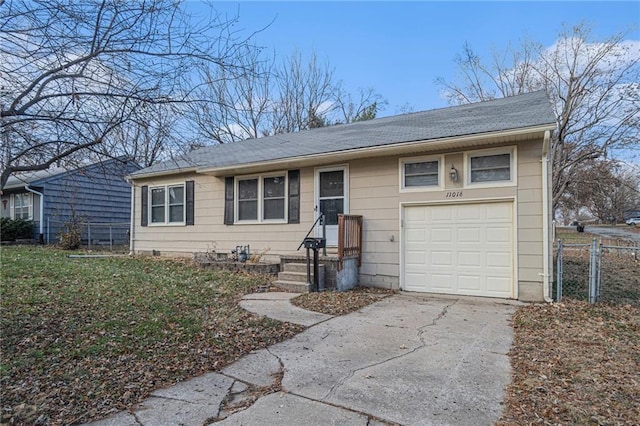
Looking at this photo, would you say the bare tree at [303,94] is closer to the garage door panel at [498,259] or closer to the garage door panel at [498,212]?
the garage door panel at [498,212]

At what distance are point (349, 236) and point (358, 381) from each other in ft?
15.0

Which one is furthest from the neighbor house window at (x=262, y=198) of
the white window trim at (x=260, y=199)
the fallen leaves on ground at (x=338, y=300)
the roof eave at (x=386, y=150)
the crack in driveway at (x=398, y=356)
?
the crack in driveway at (x=398, y=356)

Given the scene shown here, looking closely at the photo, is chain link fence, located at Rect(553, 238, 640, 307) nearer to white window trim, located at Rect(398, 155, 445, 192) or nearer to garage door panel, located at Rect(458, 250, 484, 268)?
garage door panel, located at Rect(458, 250, 484, 268)

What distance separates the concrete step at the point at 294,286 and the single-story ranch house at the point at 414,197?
1.04 meters

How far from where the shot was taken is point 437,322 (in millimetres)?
5414

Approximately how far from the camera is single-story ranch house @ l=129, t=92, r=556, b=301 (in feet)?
21.9

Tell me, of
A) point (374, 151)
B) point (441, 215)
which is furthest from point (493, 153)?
point (374, 151)

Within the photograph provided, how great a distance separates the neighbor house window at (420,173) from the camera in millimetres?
7539

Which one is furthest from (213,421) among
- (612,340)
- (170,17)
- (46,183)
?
(46,183)

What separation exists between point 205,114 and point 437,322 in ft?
13.6

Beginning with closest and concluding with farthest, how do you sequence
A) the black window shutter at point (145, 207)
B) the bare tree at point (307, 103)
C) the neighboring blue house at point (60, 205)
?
the black window shutter at point (145, 207)
the neighboring blue house at point (60, 205)
the bare tree at point (307, 103)

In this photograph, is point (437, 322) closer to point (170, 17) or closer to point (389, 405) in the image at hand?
point (389, 405)

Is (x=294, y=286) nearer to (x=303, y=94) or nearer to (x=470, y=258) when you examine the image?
(x=470, y=258)

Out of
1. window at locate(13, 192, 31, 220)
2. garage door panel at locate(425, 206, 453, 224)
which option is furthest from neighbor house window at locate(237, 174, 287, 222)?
window at locate(13, 192, 31, 220)
